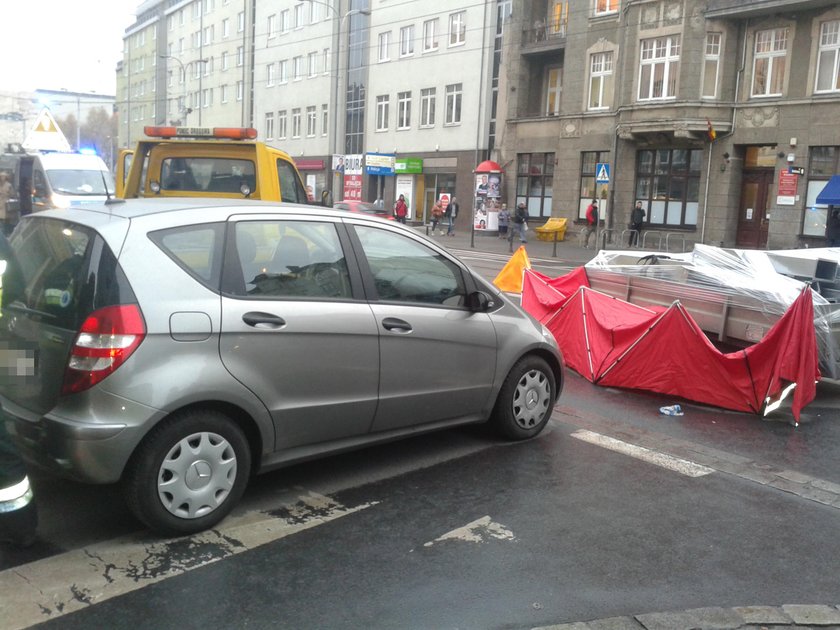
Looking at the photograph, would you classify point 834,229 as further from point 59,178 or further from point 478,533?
point 478,533

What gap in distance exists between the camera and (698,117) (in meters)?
29.1

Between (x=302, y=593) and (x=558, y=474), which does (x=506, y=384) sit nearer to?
(x=558, y=474)

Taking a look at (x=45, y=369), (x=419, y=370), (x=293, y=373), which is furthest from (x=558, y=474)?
(x=45, y=369)

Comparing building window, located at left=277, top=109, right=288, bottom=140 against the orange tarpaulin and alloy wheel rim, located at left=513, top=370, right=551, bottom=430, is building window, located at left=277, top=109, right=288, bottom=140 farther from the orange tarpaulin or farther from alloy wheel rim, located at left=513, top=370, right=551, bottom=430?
alloy wheel rim, located at left=513, top=370, right=551, bottom=430

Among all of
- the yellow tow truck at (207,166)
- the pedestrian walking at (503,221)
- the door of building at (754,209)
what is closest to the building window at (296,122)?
the pedestrian walking at (503,221)

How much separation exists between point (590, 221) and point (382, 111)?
19204 millimetres

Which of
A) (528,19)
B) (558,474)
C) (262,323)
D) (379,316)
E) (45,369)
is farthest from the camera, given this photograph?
(528,19)

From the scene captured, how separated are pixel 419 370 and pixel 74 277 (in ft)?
6.88

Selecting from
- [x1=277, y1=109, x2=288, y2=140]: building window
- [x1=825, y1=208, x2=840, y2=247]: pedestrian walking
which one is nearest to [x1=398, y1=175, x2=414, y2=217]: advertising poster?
[x1=277, y1=109, x2=288, y2=140]: building window

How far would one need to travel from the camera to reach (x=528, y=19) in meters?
37.0

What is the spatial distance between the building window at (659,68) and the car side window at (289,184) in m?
22.6

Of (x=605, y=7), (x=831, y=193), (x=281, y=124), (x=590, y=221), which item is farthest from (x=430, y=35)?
(x=831, y=193)

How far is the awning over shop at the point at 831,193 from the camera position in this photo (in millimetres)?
24172

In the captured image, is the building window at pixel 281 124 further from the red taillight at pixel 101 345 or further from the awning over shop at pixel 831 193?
the red taillight at pixel 101 345
